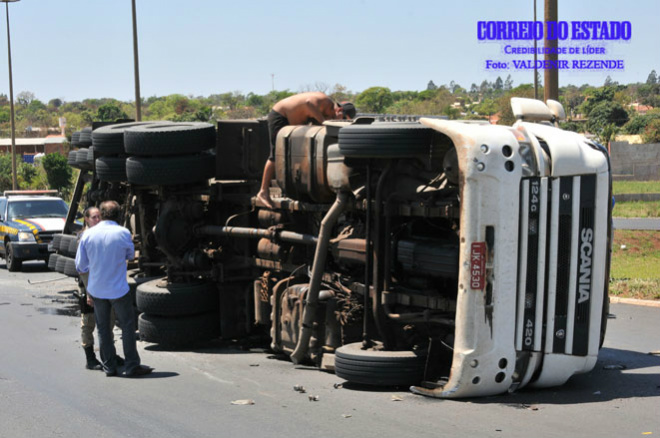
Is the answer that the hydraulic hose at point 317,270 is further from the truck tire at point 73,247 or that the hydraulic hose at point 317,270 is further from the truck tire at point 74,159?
the truck tire at point 74,159

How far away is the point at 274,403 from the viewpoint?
23.7 feet

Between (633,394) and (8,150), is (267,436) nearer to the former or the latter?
(633,394)

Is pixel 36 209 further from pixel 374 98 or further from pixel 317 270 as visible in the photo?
pixel 374 98

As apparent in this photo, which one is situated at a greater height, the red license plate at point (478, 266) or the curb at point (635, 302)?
the red license plate at point (478, 266)

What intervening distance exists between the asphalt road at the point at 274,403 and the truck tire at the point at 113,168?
8.59ft

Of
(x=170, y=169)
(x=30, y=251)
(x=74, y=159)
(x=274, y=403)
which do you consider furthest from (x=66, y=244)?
(x=274, y=403)

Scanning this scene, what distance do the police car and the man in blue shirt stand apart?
13.1 metres

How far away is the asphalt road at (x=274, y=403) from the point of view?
6.34 m

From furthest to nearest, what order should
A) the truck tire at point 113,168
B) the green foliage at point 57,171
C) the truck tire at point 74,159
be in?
1. the green foliage at point 57,171
2. the truck tire at point 74,159
3. the truck tire at point 113,168

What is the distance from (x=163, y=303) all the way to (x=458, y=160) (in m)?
4.49

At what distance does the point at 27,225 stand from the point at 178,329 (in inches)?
504

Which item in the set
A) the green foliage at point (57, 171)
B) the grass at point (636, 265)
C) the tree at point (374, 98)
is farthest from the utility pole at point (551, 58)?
the tree at point (374, 98)

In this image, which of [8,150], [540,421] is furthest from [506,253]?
[8,150]

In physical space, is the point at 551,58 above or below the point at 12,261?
above
